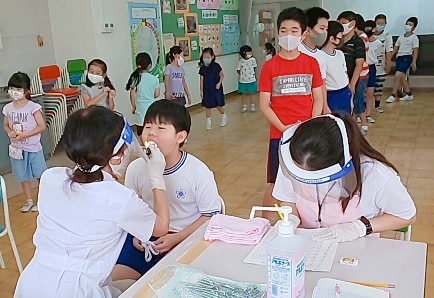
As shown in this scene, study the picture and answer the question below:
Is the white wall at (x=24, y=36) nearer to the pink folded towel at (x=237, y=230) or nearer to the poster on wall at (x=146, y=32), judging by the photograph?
the poster on wall at (x=146, y=32)

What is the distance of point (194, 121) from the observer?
259 inches

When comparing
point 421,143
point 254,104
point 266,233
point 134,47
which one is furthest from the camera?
point 254,104

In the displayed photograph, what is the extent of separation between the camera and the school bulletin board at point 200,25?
685 cm

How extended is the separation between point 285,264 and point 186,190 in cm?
85

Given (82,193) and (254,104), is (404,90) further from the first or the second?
(82,193)

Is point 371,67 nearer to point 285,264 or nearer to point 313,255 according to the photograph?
point 313,255

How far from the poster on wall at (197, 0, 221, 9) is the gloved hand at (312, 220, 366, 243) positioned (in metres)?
6.82

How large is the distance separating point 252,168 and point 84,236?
3042 mm

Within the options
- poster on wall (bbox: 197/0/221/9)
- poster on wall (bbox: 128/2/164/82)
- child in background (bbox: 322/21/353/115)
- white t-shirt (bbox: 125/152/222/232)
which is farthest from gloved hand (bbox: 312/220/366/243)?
poster on wall (bbox: 197/0/221/9)

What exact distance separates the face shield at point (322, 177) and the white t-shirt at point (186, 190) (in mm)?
391

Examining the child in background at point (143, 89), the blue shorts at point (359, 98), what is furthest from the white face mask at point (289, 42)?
the blue shorts at point (359, 98)

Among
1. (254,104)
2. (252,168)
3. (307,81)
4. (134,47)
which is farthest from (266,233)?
(254,104)

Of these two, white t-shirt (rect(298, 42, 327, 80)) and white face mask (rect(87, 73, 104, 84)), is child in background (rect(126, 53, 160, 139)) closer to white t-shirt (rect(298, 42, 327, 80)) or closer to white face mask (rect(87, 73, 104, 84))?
white face mask (rect(87, 73, 104, 84))

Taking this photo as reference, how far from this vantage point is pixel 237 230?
134 cm
